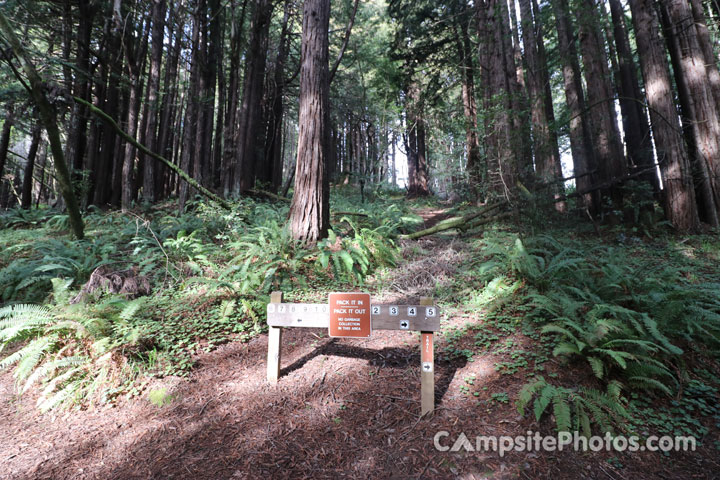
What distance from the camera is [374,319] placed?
9.36ft

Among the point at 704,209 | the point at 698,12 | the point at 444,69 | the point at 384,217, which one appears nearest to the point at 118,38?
the point at 384,217

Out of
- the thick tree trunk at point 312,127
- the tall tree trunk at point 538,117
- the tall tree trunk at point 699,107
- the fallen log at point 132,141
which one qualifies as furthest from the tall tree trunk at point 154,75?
the tall tree trunk at point 699,107

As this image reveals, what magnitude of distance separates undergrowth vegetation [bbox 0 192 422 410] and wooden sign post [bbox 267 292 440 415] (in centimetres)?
156

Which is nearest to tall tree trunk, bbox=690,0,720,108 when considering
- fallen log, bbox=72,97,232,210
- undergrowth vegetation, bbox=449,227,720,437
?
undergrowth vegetation, bbox=449,227,720,437

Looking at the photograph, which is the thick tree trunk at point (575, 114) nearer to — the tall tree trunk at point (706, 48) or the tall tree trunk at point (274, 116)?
the tall tree trunk at point (706, 48)

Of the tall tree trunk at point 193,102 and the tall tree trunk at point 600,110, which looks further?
the tall tree trunk at point 193,102

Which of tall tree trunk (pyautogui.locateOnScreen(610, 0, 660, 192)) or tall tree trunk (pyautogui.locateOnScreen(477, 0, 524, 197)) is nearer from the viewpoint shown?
tall tree trunk (pyautogui.locateOnScreen(477, 0, 524, 197))

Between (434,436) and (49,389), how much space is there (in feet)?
11.7

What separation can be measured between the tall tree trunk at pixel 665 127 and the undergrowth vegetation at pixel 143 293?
6321 millimetres

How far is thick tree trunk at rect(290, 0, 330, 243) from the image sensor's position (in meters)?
6.10

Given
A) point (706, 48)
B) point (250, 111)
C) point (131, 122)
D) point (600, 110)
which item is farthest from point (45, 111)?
point (706, 48)

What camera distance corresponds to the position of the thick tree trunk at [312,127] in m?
6.10

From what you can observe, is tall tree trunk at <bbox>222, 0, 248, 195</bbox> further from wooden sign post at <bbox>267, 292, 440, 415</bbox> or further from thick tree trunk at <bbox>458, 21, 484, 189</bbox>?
wooden sign post at <bbox>267, 292, 440, 415</bbox>

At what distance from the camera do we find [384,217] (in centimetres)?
816
